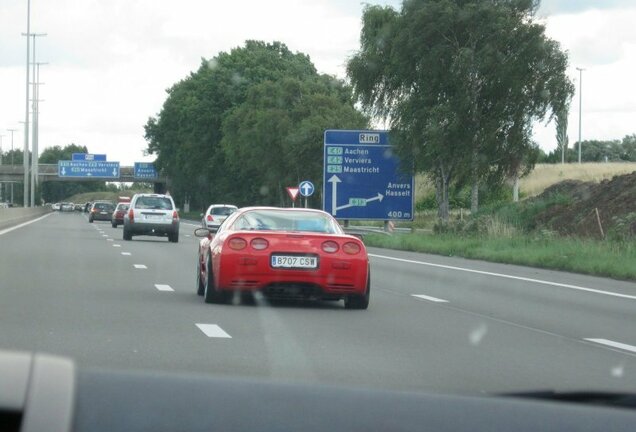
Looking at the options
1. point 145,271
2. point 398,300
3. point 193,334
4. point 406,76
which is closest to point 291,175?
point 406,76

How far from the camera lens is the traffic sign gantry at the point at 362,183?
1734 inches

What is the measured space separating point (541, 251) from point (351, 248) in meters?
16.5

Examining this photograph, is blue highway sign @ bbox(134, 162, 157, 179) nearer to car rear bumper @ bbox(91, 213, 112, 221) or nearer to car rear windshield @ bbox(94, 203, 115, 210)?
car rear windshield @ bbox(94, 203, 115, 210)

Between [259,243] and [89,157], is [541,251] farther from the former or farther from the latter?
[89,157]

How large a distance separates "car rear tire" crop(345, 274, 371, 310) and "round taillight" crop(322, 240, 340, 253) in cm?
59

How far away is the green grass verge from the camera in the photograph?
1007 inches

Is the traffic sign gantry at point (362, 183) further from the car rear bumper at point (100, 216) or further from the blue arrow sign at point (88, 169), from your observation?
the blue arrow sign at point (88, 169)

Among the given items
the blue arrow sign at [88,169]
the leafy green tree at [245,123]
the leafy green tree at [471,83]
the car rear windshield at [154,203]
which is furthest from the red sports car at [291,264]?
the blue arrow sign at [88,169]

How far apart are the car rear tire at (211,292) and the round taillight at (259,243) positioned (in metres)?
0.73

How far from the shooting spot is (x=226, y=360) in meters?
9.78

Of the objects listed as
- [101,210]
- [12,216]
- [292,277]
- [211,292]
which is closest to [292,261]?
[292,277]

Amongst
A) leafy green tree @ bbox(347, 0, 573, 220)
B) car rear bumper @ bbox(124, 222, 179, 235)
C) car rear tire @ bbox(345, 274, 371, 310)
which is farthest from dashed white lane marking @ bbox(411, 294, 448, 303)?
leafy green tree @ bbox(347, 0, 573, 220)

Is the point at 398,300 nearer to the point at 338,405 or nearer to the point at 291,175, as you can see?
the point at 338,405

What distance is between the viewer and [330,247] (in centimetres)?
1482
